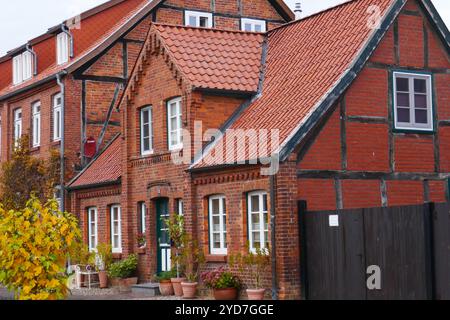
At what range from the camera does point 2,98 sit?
1394 inches

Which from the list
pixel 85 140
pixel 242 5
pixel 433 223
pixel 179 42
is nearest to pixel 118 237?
pixel 85 140

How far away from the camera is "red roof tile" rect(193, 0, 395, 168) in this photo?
20453 millimetres

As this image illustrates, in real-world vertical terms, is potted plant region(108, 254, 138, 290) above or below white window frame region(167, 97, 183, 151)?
below

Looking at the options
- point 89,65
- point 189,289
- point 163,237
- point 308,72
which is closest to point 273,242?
point 189,289

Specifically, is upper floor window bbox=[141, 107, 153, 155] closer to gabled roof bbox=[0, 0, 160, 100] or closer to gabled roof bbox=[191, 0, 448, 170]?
gabled roof bbox=[191, 0, 448, 170]

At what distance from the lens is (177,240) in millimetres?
22516

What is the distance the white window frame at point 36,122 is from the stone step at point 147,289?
10.7 metres

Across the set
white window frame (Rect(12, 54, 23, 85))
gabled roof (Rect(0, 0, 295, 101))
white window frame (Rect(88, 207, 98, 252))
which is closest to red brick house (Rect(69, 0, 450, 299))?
white window frame (Rect(88, 207, 98, 252))

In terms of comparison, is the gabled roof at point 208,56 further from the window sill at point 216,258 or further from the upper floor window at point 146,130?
the window sill at point 216,258

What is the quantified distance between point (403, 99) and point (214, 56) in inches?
208

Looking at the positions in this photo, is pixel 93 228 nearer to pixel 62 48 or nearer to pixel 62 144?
pixel 62 144

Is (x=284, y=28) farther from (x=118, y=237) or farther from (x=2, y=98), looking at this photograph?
(x=2, y=98)

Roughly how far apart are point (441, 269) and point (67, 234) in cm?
713

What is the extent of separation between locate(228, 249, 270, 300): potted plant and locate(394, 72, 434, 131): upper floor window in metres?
4.73
